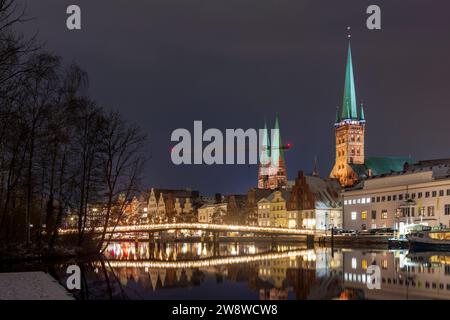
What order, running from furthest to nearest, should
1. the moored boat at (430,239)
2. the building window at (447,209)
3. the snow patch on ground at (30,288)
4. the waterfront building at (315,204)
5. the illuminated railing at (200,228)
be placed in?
the waterfront building at (315,204)
the building window at (447,209)
the illuminated railing at (200,228)
the moored boat at (430,239)
the snow patch on ground at (30,288)

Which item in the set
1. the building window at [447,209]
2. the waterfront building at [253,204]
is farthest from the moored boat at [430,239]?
the waterfront building at [253,204]

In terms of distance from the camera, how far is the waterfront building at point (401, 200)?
103 meters

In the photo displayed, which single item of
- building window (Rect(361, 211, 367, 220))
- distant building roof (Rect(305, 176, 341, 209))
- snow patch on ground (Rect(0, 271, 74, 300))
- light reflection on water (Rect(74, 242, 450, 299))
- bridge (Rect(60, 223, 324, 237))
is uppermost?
distant building roof (Rect(305, 176, 341, 209))

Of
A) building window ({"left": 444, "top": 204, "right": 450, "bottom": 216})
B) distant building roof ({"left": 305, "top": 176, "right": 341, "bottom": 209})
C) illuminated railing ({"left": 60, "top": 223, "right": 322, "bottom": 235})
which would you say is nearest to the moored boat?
building window ({"left": 444, "top": 204, "right": 450, "bottom": 216})

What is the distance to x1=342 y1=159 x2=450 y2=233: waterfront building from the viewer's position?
103 m

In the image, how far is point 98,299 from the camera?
2623 cm

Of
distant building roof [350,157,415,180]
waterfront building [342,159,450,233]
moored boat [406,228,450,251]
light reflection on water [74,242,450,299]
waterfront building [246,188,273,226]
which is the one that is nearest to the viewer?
light reflection on water [74,242,450,299]

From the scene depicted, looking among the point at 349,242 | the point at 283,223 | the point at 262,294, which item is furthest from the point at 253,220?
the point at 262,294

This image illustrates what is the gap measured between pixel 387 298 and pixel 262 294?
565cm

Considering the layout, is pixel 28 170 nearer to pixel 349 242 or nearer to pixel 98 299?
pixel 98 299

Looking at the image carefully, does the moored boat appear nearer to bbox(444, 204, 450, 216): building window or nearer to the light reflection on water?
bbox(444, 204, 450, 216): building window

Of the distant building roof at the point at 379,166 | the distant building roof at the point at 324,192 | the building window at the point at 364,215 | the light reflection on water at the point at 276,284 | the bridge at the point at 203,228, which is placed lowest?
the light reflection on water at the point at 276,284

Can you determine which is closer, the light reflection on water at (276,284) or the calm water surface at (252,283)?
the calm water surface at (252,283)

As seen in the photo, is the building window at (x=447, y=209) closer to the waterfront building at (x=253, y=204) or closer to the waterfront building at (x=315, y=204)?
the waterfront building at (x=315, y=204)
